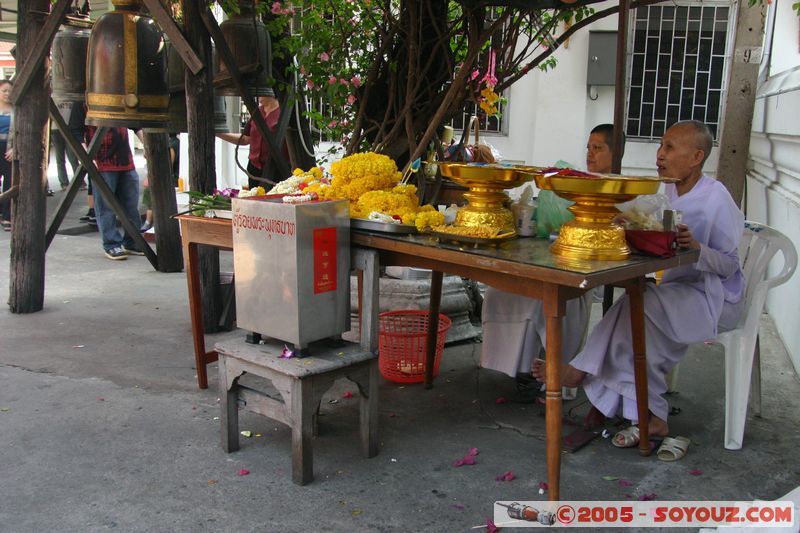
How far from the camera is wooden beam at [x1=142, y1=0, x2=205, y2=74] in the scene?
4.62 meters

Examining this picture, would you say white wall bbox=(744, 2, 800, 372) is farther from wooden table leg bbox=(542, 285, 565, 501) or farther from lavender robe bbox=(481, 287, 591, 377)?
wooden table leg bbox=(542, 285, 565, 501)

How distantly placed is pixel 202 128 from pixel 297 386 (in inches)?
104

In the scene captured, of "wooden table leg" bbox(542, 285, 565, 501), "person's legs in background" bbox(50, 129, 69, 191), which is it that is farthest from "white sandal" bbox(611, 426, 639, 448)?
"person's legs in background" bbox(50, 129, 69, 191)

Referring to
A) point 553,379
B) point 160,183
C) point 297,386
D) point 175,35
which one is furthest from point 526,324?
point 160,183

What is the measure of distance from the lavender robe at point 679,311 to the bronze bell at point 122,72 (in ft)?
10.9

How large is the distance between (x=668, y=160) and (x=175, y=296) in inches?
165

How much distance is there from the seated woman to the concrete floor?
257 mm

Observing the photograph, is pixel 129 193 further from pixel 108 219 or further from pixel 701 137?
pixel 701 137

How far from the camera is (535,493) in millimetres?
3021

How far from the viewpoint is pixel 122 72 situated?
4.94 meters

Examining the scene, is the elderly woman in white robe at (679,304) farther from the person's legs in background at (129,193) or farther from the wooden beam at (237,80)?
the person's legs in background at (129,193)

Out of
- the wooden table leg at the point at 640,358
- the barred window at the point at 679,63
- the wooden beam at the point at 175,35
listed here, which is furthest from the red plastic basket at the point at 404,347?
the barred window at the point at 679,63

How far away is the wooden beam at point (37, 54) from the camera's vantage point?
532 cm

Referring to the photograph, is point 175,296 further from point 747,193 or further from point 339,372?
point 747,193
